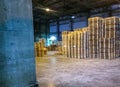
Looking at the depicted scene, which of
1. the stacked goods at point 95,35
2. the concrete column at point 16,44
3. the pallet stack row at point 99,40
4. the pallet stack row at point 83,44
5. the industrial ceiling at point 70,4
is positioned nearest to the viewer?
the concrete column at point 16,44

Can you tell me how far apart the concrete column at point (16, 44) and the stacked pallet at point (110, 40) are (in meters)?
9.28

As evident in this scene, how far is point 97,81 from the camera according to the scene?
19.2ft

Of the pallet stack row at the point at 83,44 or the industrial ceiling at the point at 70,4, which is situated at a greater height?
the industrial ceiling at the point at 70,4

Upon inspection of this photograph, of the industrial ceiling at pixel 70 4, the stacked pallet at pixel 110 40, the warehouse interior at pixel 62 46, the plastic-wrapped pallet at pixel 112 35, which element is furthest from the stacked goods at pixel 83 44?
the industrial ceiling at pixel 70 4

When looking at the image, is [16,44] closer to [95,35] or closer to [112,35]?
[95,35]

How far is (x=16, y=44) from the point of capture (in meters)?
4.07

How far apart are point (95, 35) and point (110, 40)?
1.33 m

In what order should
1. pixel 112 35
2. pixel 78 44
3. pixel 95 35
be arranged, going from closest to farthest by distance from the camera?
pixel 112 35 → pixel 95 35 → pixel 78 44

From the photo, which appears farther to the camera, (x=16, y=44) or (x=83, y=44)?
(x=83, y=44)

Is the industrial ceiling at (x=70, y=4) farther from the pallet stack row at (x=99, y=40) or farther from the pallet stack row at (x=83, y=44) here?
the pallet stack row at (x=83, y=44)

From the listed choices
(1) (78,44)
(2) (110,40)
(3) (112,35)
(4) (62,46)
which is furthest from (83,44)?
(4) (62,46)

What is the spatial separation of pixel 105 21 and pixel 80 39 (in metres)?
2.53

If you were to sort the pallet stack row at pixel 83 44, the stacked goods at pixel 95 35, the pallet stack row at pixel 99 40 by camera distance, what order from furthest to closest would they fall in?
the pallet stack row at pixel 83 44 < the stacked goods at pixel 95 35 < the pallet stack row at pixel 99 40

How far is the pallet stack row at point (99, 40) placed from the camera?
12656mm
